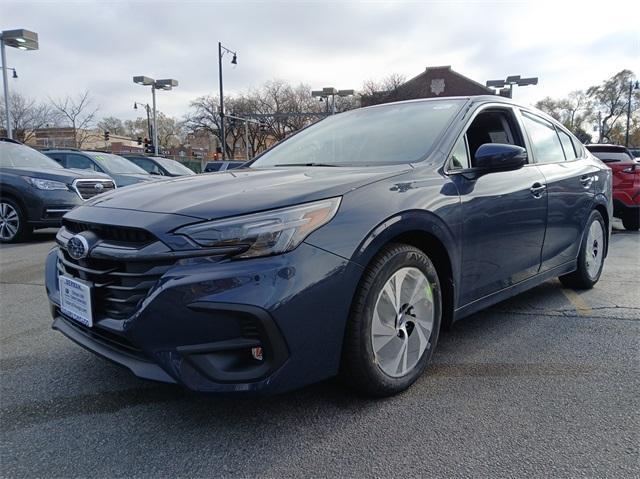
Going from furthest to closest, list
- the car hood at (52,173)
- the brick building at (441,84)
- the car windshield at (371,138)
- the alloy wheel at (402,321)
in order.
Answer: the brick building at (441,84) < the car hood at (52,173) < the car windshield at (371,138) < the alloy wheel at (402,321)

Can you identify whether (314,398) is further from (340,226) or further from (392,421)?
(340,226)

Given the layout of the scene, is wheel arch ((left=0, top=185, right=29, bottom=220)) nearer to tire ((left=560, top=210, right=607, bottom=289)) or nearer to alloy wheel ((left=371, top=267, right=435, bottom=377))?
alloy wheel ((left=371, top=267, right=435, bottom=377))

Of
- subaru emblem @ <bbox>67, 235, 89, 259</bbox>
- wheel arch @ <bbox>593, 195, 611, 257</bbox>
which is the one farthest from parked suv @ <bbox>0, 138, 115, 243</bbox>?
wheel arch @ <bbox>593, 195, 611, 257</bbox>

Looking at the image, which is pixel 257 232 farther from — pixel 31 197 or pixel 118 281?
pixel 31 197

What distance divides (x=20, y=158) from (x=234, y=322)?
7756mm

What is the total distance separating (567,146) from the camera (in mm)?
4199

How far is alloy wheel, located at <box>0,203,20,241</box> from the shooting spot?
7.30m

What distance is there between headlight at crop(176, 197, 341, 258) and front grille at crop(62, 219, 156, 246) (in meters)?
0.16

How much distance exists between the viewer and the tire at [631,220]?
873 centimetres

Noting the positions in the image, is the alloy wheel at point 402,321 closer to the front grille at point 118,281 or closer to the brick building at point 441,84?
the front grille at point 118,281

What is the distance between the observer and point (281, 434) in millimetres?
A: 2051

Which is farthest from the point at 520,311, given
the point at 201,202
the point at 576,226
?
the point at 201,202

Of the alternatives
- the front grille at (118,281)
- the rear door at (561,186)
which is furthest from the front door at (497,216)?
the front grille at (118,281)

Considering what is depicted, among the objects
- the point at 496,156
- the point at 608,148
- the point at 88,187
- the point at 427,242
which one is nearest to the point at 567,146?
the point at 496,156
